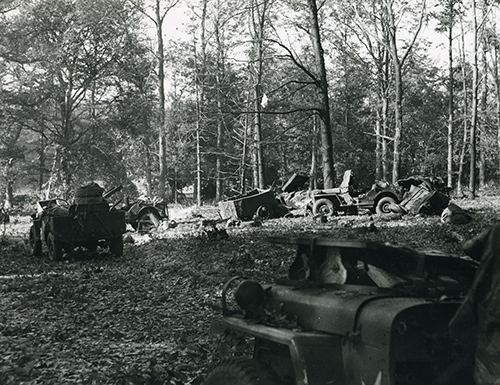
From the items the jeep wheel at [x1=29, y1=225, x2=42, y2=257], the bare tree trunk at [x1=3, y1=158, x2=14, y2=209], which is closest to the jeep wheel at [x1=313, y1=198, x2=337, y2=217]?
the jeep wheel at [x1=29, y1=225, x2=42, y2=257]

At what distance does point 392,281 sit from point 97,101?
36.8m

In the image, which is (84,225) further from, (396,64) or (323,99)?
(396,64)

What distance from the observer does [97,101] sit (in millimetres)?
38031

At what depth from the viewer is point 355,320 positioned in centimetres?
292

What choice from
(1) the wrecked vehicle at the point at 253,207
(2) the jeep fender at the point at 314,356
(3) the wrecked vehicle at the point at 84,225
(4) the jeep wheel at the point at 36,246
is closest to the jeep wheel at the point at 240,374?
(2) the jeep fender at the point at 314,356

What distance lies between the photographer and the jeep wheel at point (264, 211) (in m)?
22.5

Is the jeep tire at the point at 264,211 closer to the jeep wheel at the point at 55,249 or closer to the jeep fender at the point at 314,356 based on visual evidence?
the jeep wheel at the point at 55,249

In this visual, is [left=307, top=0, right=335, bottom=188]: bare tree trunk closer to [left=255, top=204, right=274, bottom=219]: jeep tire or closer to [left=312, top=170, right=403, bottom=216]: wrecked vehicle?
[left=312, top=170, right=403, bottom=216]: wrecked vehicle

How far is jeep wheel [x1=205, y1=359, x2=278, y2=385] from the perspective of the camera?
3.30 meters

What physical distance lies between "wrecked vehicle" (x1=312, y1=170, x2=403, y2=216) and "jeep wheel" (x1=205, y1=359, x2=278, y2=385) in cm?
1780

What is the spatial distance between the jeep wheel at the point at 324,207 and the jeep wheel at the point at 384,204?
66.8 inches

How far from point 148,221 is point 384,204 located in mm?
9167

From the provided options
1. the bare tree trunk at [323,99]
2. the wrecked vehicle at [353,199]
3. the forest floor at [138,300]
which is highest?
the bare tree trunk at [323,99]

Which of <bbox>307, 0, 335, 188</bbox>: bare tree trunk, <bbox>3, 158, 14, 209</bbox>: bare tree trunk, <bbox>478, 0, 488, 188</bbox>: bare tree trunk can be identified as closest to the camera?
<bbox>307, 0, 335, 188</bbox>: bare tree trunk
